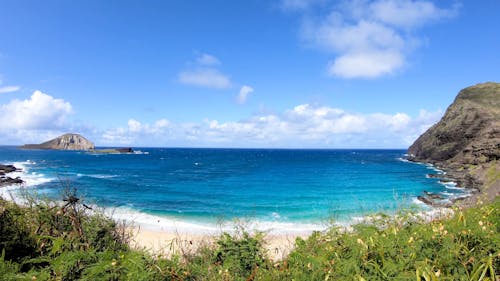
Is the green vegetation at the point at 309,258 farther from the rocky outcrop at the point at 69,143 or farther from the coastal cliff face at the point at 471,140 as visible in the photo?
the rocky outcrop at the point at 69,143

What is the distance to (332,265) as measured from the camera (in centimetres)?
375

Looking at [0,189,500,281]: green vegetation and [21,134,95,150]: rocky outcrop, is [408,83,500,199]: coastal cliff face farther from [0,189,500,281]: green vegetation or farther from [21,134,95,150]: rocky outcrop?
[21,134,95,150]: rocky outcrop

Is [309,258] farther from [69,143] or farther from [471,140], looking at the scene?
[69,143]

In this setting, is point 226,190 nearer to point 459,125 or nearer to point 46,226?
point 46,226

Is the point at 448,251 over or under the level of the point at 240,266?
over

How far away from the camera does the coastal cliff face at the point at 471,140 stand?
45.6 metres

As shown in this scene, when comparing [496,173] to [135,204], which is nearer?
[135,204]

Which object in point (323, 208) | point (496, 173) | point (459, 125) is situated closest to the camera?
point (323, 208)

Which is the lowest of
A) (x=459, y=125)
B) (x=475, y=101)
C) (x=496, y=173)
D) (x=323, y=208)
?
(x=323, y=208)

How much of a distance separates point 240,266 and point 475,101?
3642 inches

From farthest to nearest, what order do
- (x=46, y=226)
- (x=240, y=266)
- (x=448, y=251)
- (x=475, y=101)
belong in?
(x=475, y=101) → (x=240, y=266) → (x=46, y=226) → (x=448, y=251)

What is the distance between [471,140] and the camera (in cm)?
6281

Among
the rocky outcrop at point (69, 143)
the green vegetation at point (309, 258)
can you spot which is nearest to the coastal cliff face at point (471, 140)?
the green vegetation at point (309, 258)

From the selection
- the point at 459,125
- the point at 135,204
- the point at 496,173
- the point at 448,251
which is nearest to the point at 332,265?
the point at 448,251
